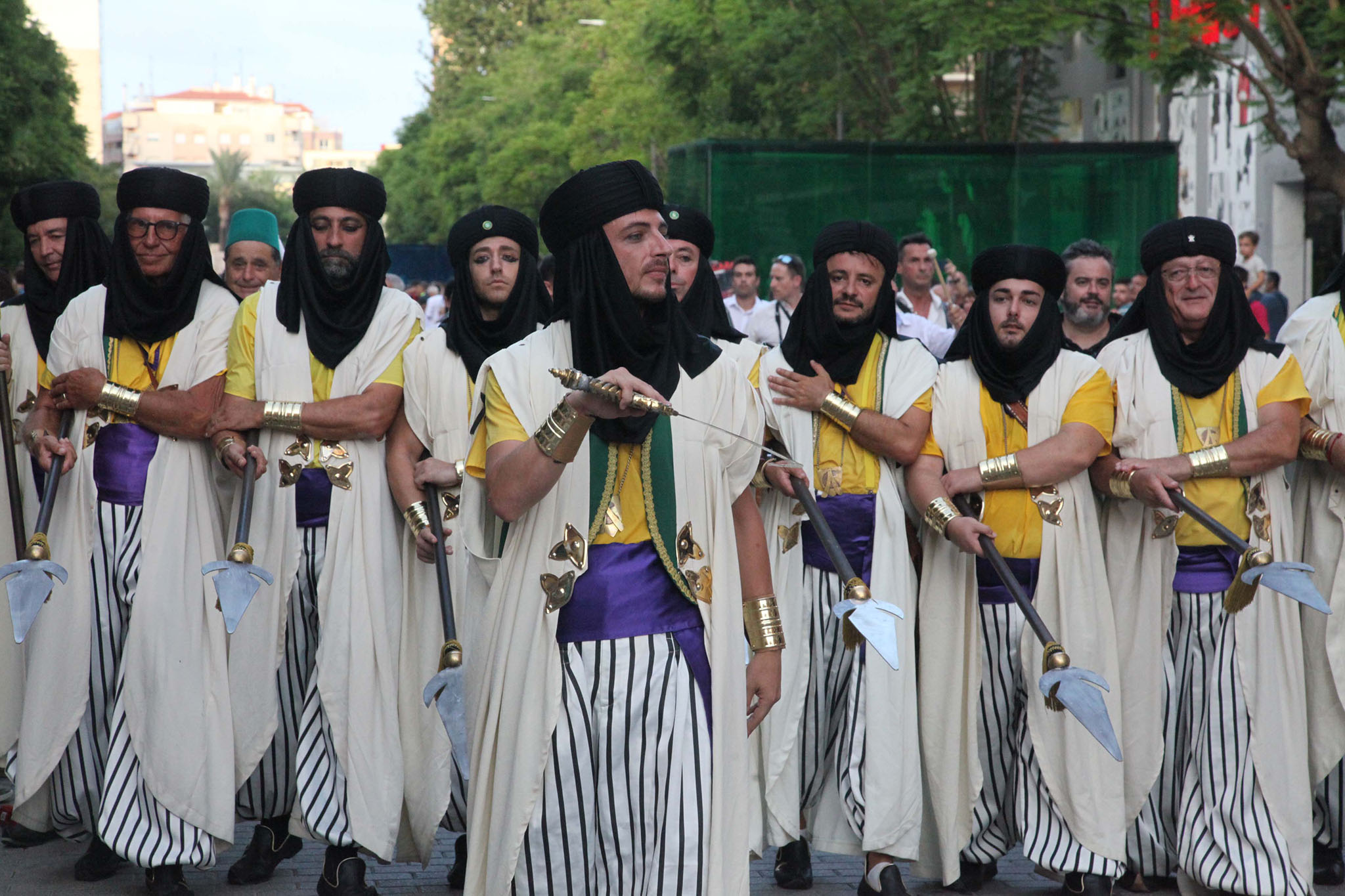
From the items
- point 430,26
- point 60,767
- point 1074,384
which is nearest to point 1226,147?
point 1074,384

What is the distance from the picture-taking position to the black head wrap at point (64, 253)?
6332 millimetres

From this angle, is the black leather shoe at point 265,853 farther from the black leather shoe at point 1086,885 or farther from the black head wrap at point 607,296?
the black head wrap at point 607,296

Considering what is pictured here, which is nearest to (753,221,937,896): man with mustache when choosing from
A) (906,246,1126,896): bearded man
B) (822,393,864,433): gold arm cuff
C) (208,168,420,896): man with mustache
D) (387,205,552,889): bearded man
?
(822,393,864,433): gold arm cuff

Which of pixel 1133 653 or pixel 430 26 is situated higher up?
pixel 430 26

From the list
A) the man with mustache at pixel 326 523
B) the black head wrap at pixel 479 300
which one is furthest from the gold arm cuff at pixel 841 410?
the man with mustache at pixel 326 523

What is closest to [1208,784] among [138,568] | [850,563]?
[850,563]

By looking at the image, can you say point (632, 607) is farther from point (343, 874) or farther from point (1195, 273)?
point (1195, 273)

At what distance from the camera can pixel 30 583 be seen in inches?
193

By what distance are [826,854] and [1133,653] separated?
4.92 feet

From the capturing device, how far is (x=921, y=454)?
579 centimetres

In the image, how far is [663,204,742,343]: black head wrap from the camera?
6250 millimetres

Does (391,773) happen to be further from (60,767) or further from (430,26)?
(430,26)

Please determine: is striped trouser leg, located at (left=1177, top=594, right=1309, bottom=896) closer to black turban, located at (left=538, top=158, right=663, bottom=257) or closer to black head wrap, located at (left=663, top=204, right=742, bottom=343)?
black head wrap, located at (left=663, top=204, right=742, bottom=343)

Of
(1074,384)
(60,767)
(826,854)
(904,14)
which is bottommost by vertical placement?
(826,854)
